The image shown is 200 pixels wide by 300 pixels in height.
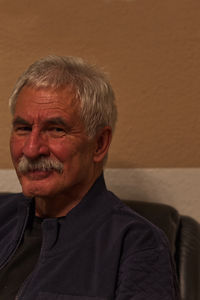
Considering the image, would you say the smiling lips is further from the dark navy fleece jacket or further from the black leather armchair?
the black leather armchair

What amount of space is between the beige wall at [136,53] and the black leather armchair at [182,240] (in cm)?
22

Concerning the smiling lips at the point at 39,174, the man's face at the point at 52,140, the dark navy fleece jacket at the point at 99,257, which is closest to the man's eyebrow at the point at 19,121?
the man's face at the point at 52,140

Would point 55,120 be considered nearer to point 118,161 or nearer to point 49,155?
point 49,155

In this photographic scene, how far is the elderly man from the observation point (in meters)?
1.05

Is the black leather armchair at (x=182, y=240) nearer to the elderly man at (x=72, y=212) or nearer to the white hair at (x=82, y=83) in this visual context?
the elderly man at (x=72, y=212)

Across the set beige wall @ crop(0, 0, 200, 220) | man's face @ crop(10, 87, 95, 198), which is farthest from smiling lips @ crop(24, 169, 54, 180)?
beige wall @ crop(0, 0, 200, 220)

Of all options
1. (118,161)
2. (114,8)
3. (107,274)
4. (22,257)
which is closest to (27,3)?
(114,8)

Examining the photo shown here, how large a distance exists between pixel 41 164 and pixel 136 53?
2.46ft

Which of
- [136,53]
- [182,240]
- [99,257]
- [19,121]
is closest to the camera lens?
[99,257]

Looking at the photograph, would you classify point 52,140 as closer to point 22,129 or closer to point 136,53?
point 22,129

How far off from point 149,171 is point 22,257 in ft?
2.29

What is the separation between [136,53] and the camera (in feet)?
5.46

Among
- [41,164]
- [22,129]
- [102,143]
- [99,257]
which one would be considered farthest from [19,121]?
[99,257]

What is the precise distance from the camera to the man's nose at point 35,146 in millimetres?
1126
